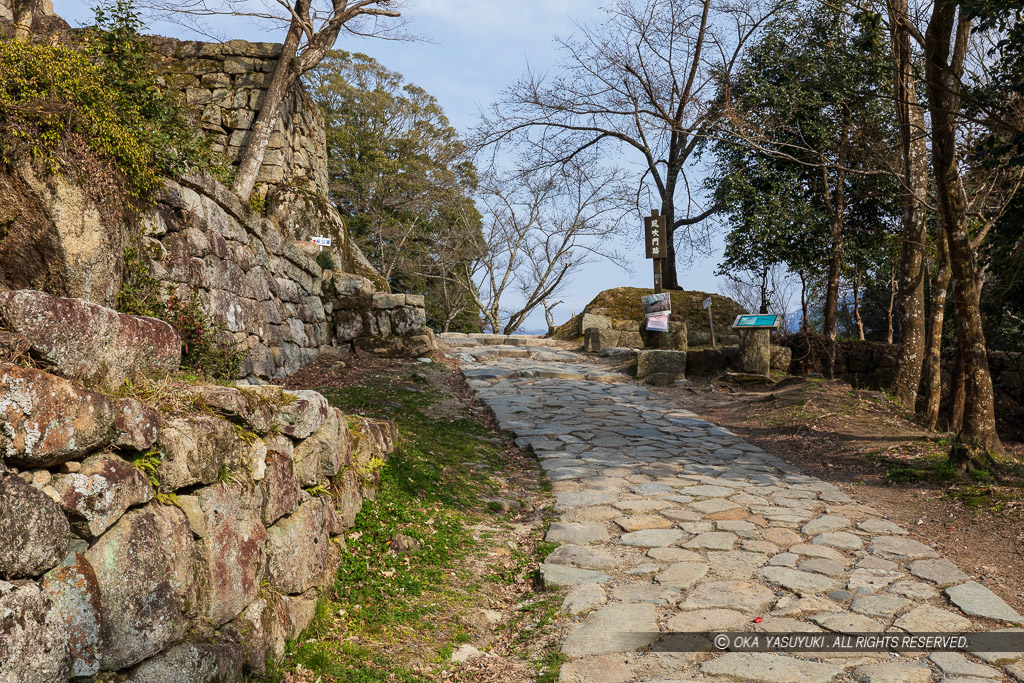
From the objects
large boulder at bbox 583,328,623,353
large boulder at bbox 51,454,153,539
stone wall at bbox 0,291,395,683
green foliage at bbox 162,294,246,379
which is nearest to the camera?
stone wall at bbox 0,291,395,683

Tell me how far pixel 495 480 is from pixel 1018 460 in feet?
17.0

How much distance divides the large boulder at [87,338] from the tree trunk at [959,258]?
6.89 meters

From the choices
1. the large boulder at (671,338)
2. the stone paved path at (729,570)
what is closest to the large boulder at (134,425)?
the stone paved path at (729,570)

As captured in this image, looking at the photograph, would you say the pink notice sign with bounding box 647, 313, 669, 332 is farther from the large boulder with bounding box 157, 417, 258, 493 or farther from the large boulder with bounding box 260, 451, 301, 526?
the large boulder with bounding box 157, 417, 258, 493

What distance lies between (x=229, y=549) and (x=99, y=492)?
82cm

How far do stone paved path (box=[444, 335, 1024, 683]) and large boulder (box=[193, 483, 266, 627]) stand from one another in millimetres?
1630

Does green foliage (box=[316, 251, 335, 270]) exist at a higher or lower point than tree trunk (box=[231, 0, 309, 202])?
lower

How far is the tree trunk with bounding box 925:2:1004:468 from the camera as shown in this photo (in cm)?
633

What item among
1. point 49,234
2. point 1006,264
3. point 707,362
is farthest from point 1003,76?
point 49,234

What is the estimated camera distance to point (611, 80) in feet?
62.2

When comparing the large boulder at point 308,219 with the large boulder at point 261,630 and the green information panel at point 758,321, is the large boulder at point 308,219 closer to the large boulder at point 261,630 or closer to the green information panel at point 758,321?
the green information panel at point 758,321

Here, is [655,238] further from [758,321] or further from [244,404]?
[244,404]

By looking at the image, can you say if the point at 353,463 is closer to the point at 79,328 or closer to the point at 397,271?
the point at 79,328

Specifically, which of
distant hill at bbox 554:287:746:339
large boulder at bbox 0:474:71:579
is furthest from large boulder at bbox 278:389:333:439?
distant hill at bbox 554:287:746:339
